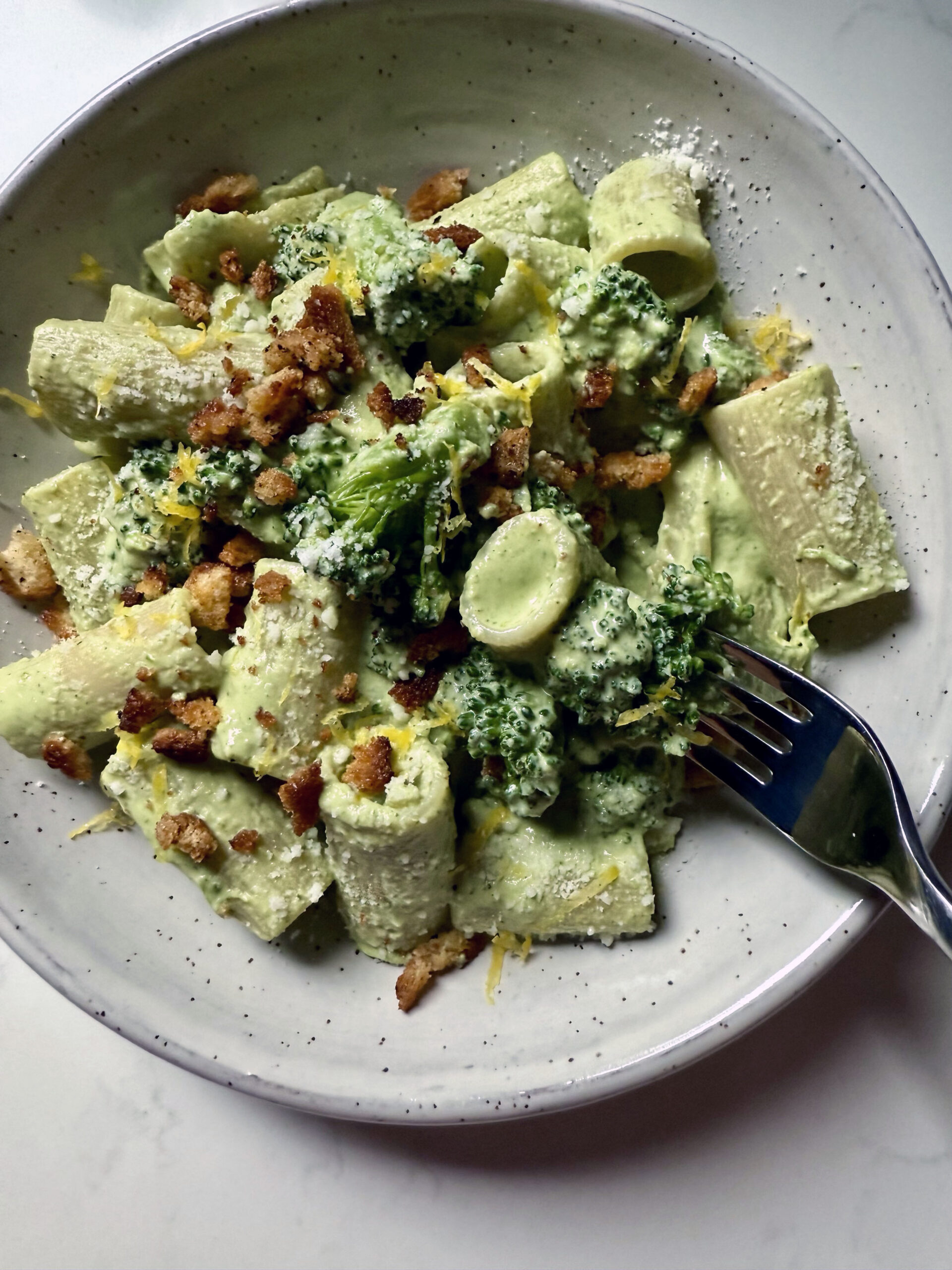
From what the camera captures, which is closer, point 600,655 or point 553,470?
point 600,655

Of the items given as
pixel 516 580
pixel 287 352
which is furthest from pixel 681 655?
pixel 287 352

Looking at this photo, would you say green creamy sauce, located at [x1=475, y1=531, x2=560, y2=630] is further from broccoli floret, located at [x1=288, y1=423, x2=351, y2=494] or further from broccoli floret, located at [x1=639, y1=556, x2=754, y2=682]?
broccoli floret, located at [x1=288, y1=423, x2=351, y2=494]

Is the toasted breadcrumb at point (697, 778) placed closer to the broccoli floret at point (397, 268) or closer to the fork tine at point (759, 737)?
the fork tine at point (759, 737)

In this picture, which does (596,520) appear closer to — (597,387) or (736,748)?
(597,387)

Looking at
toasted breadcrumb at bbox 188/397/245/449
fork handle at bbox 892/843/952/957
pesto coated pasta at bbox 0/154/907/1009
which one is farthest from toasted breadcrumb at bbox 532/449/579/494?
fork handle at bbox 892/843/952/957

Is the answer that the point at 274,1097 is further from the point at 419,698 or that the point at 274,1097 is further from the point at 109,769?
the point at 419,698

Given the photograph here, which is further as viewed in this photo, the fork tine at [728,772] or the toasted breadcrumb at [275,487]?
the fork tine at [728,772]

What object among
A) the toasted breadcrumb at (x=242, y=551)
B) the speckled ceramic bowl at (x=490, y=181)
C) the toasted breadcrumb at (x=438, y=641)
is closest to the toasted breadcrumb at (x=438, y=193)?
the speckled ceramic bowl at (x=490, y=181)
